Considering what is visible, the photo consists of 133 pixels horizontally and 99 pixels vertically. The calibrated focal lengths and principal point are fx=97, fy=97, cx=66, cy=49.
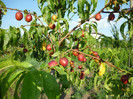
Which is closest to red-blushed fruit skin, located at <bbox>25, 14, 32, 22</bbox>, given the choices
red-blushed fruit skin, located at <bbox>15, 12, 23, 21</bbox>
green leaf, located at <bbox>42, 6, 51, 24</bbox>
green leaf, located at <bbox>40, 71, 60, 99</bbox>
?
red-blushed fruit skin, located at <bbox>15, 12, 23, 21</bbox>

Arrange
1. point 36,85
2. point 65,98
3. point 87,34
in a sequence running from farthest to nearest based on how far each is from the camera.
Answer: point 65,98 → point 87,34 → point 36,85

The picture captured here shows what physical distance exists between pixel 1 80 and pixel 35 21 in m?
1.01

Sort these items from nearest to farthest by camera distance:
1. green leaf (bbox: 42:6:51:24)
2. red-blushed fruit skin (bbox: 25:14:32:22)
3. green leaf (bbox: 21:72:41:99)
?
green leaf (bbox: 21:72:41:99) → green leaf (bbox: 42:6:51:24) → red-blushed fruit skin (bbox: 25:14:32:22)

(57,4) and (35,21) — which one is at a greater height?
(57,4)

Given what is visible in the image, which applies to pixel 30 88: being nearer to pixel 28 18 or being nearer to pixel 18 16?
pixel 28 18

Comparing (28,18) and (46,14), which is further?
(28,18)

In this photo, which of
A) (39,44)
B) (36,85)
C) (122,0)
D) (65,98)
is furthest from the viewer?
(65,98)

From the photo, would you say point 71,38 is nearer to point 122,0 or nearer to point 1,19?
point 122,0

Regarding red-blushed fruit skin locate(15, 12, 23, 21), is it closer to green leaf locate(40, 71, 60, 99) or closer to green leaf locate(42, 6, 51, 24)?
green leaf locate(42, 6, 51, 24)

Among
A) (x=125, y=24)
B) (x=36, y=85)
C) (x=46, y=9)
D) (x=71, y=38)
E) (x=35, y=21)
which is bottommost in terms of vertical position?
(x=36, y=85)

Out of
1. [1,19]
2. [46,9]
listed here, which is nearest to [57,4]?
[46,9]

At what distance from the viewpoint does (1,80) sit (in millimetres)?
291

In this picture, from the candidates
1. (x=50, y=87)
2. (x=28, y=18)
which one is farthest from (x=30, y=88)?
(x=28, y=18)

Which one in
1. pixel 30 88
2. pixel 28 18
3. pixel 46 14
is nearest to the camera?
pixel 30 88
